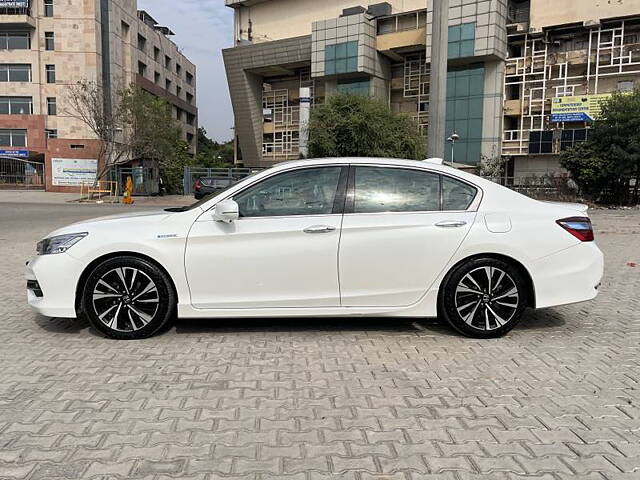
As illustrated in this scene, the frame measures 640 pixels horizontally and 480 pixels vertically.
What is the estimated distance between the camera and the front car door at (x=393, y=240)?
481cm

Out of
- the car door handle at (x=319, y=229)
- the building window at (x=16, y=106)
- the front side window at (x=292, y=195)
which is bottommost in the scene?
the car door handle at (x=319, y=229)

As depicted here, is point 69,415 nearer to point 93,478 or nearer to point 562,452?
point 93,478

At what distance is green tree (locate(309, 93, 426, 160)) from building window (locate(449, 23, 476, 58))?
13.3 m

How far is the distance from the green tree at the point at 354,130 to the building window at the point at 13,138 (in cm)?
3303

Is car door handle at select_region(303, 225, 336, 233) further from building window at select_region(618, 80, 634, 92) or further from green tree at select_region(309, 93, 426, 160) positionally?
building window at select_region(618, 80, 634, 92)

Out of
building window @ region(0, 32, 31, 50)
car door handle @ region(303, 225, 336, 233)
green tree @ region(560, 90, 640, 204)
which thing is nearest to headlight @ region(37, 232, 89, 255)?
car door handle @ region(303, 225, 336, 233)

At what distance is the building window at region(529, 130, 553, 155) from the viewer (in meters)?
43.1

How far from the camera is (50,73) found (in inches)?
2064

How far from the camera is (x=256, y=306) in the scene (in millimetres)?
4820

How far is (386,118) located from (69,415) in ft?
107

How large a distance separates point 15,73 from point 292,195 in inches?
2284

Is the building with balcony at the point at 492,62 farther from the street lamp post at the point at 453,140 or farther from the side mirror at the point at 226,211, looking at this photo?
the side mirror at the point at 226,211

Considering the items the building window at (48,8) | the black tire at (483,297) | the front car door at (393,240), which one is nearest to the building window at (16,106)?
the building window at (48,8)

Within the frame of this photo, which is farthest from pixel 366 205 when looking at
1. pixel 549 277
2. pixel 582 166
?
pixel 582 166
